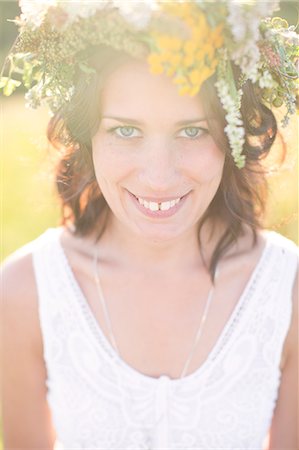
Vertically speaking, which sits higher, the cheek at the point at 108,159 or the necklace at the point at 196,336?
the cheek at the point at 108,159

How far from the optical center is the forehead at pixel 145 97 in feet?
7.77

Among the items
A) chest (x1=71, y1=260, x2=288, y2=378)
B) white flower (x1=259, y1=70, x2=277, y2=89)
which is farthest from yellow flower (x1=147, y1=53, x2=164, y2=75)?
chest (x1=71, y1=260, x2=288, y2=378)

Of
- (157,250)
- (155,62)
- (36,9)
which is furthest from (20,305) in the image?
(155,62)

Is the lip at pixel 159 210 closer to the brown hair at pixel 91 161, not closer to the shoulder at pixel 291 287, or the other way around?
the brown hair at pixel 91 161

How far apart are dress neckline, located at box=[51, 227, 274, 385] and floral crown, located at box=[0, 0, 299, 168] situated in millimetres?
718

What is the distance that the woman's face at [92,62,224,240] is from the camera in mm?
2389

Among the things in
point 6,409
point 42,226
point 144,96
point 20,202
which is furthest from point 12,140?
point 144,96

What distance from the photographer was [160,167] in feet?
8.00

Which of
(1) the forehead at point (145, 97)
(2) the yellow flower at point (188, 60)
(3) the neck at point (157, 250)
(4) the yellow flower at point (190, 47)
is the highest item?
(4) the yellow flower at point (190, 47)

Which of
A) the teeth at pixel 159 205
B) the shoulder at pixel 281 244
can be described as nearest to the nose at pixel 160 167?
the teeth at pixel 159 205

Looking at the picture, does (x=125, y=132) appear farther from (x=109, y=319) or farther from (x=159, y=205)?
(x=109, y=319)

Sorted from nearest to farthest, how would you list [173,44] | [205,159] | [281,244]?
[173,44]
[205,159]
[281,244]

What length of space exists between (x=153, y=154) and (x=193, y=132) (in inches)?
6.5

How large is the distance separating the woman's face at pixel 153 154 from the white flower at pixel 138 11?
26 centimetres
